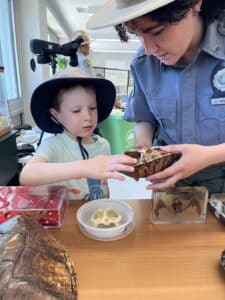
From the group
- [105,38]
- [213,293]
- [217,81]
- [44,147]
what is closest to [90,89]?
[44,147]

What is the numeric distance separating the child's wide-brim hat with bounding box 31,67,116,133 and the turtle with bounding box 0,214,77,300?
0.42 m

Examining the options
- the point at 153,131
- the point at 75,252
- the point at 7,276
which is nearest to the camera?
the point at 7,276

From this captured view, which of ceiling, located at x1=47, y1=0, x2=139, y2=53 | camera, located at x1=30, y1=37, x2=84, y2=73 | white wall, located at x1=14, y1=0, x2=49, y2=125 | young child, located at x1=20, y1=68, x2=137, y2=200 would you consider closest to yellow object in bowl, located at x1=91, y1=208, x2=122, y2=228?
young child, located at x1=20, y1=68, x2=137, y2=200

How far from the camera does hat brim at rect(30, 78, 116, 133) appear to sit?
2.60ft

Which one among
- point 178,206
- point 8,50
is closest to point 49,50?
point 178,206

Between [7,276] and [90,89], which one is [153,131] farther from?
[7,276]

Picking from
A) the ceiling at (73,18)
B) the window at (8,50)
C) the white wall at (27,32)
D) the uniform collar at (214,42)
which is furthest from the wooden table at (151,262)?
the ceiling at (73,18)

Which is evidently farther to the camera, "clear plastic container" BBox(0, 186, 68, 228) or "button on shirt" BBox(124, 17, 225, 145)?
"button on shirt" BBox(124, 17, 225, 145)

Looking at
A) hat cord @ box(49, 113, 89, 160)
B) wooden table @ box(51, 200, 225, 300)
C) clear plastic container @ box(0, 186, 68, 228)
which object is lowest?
wooden table @ box(51, 200, 225, 300)

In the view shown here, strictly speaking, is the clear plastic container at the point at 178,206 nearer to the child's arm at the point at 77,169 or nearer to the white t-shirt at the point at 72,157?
the child's arm at the point at 77,169

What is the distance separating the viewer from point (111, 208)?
657mm

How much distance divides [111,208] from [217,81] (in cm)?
43

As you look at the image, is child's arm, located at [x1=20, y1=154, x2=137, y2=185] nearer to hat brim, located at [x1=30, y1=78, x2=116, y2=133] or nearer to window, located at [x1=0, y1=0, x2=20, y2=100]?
hat brim, located at [x1=30, y1=78, x2=116, y2=133]

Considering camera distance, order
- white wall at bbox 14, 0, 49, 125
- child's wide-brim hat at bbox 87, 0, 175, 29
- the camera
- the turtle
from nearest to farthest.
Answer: the turtle, child's wide-brim hat at bbox 87, 0, 175, 29, the camera, white wall at bbox 14, 0, 49, 125
